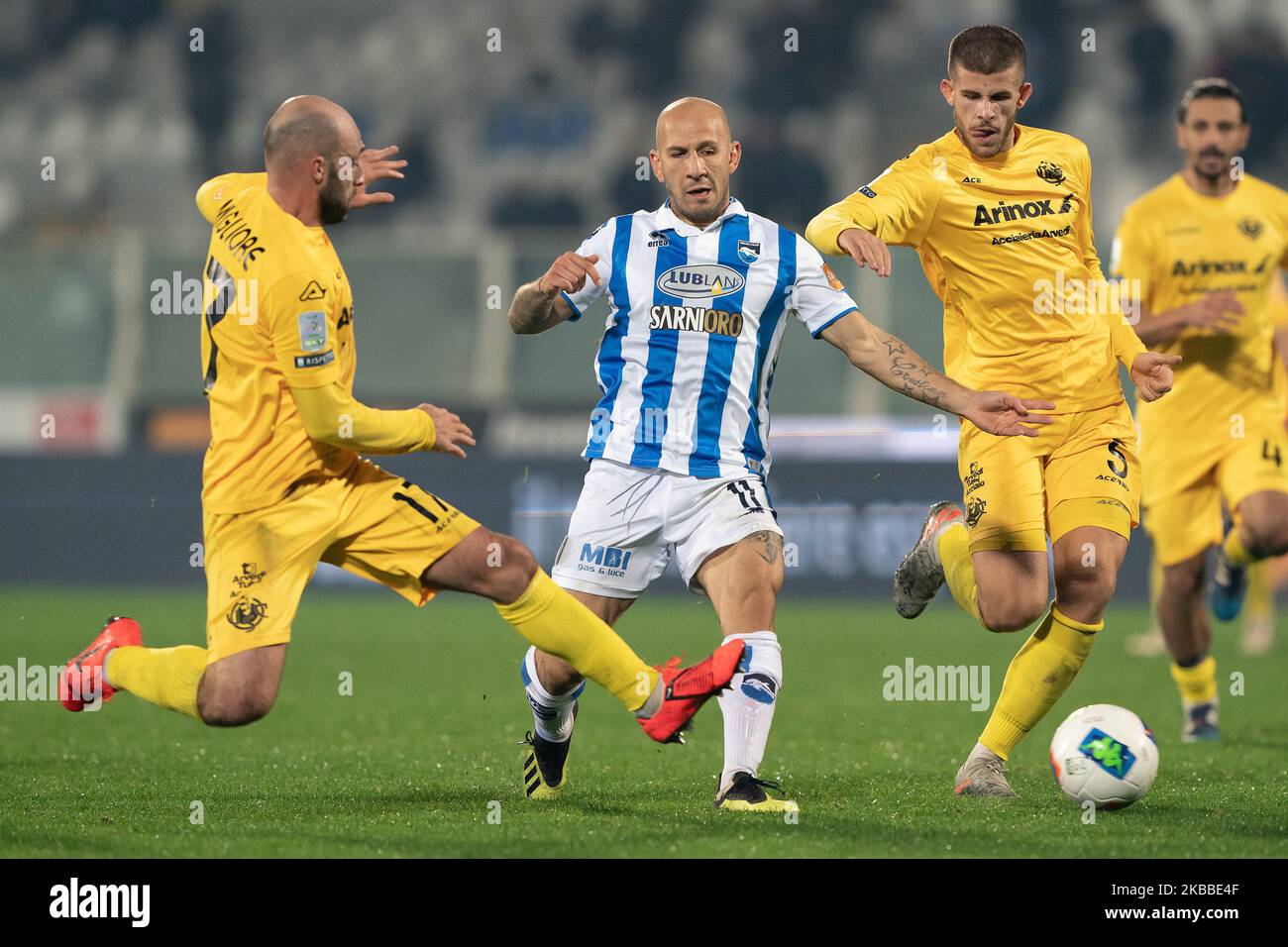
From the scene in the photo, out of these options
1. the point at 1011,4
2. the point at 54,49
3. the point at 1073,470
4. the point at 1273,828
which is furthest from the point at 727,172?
the point at 54,49

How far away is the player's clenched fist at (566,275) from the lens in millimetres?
5145

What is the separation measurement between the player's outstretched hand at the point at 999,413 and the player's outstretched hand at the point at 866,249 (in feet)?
1.88

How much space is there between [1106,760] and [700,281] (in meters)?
1.95

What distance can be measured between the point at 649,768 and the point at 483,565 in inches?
64.6

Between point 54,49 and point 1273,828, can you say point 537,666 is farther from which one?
point 54,49

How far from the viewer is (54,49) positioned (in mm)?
18797

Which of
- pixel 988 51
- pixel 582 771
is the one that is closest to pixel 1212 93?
pixel 988 51

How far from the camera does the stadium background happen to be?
1371 centimetres

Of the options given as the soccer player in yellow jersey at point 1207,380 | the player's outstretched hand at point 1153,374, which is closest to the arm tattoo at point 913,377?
the player's outstretched hand at point 1153,374

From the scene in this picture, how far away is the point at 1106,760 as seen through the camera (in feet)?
17.1

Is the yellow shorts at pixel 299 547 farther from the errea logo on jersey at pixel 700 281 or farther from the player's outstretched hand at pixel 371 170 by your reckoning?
the errea logo on jersey at pixel 700 281

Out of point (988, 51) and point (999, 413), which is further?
point (988, 51)

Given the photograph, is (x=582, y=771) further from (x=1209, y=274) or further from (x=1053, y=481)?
(x=1209, y=274)

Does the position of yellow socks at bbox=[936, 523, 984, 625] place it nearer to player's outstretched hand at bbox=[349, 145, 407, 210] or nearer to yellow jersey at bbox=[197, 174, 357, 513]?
yellow jersey at bbox=[197, 174, 357, 513]
